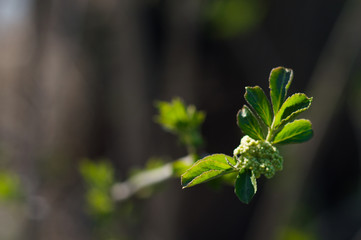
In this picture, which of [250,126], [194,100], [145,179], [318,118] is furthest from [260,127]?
[194,100]

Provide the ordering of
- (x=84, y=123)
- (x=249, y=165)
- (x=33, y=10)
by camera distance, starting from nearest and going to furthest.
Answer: (x=249, y=165), (x=33, y=10), (x=84, y=123)

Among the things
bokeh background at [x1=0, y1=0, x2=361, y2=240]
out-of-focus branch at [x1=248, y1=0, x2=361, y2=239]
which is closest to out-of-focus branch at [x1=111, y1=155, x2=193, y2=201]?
bokeh background at [x1=0, y1=0, x2=361, y2=240]

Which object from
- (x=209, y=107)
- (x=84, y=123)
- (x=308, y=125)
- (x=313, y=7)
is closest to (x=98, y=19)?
(x=84, y=123)

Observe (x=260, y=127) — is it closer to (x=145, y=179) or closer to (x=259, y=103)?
(x=259, y=103)

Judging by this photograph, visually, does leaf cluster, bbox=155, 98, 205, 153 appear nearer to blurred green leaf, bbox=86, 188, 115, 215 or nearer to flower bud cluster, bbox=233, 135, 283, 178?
flower bud cluster, bbox=233, 135, 283, 178

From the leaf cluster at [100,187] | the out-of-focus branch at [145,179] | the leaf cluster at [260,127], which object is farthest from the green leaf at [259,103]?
the leaf cluster at [100,187]

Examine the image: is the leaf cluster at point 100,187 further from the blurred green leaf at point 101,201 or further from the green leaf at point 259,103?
the green leaf at point 259,103

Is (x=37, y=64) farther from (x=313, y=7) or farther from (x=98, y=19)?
(x=313, y=7)
